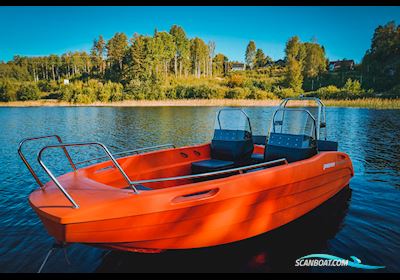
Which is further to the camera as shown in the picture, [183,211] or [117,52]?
[117,52]

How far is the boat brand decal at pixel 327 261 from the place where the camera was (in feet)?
12.6

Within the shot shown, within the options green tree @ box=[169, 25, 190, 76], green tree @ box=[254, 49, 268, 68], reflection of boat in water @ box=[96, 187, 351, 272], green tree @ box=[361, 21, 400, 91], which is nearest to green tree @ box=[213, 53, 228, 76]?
green tree @ box=[254, 49, 268, 68]

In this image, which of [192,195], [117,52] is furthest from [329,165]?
[117,52]

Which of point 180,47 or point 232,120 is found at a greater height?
point 180,47

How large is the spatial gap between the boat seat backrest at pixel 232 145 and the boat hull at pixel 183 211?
1.59 m

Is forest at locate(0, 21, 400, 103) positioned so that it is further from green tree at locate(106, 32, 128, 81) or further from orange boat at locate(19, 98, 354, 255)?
orange boat at locate(19, 98, 354, 255)

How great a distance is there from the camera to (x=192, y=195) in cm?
377

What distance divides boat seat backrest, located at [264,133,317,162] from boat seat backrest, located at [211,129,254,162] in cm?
64

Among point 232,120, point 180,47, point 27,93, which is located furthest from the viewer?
point 180,47

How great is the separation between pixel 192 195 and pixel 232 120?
2.86m

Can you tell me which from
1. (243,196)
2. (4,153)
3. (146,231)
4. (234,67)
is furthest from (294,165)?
(234,67)

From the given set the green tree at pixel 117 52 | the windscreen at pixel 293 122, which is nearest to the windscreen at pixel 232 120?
the windscreen at pixel 293 122

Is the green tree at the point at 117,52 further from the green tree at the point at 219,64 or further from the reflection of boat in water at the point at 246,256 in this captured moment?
the reflection of boat in water at the point at 246,256

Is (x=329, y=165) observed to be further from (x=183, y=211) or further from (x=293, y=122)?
(x=183, y=211)
